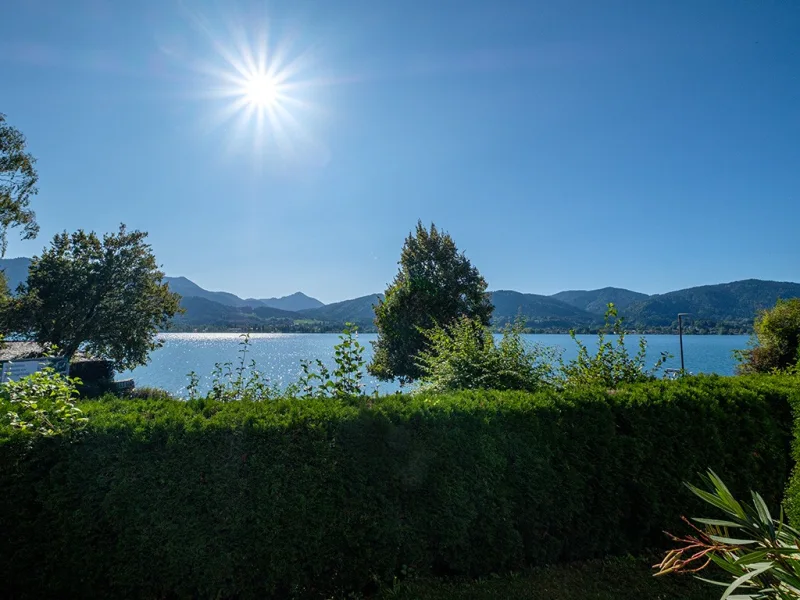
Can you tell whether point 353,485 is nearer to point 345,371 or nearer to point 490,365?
point 345,371

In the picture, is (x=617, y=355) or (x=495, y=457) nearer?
(x=495, y=457)

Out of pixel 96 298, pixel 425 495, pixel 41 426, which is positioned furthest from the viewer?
pixel 96 298

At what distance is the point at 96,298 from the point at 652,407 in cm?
3057

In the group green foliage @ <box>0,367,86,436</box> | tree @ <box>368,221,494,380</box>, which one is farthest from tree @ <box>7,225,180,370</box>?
green foliage @ <box>0,367,86,436</box>

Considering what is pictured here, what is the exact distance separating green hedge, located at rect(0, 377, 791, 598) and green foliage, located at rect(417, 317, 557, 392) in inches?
66.6

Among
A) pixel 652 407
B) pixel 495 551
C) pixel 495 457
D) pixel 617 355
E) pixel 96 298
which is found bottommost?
pixel 495 551

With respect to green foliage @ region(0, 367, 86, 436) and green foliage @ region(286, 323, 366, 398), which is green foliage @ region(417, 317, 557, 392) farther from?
green foliage @ region(0, 367, 86, 436)

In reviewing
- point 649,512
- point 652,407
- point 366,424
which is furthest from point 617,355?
point 366,424

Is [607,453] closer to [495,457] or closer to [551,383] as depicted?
[495,457]

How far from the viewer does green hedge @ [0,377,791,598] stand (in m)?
3.16

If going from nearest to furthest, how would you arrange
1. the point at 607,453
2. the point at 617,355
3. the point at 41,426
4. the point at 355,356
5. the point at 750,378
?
the point at 41,426 < the point at 607,453 < the point at 355,356 < the point at 750,378 < the point at 617,355

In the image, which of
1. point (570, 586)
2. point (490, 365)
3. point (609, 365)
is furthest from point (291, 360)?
point (570, 586)

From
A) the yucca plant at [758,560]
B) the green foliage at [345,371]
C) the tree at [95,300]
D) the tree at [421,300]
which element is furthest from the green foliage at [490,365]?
the tree at [95,300]

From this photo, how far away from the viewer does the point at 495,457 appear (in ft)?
13.2
